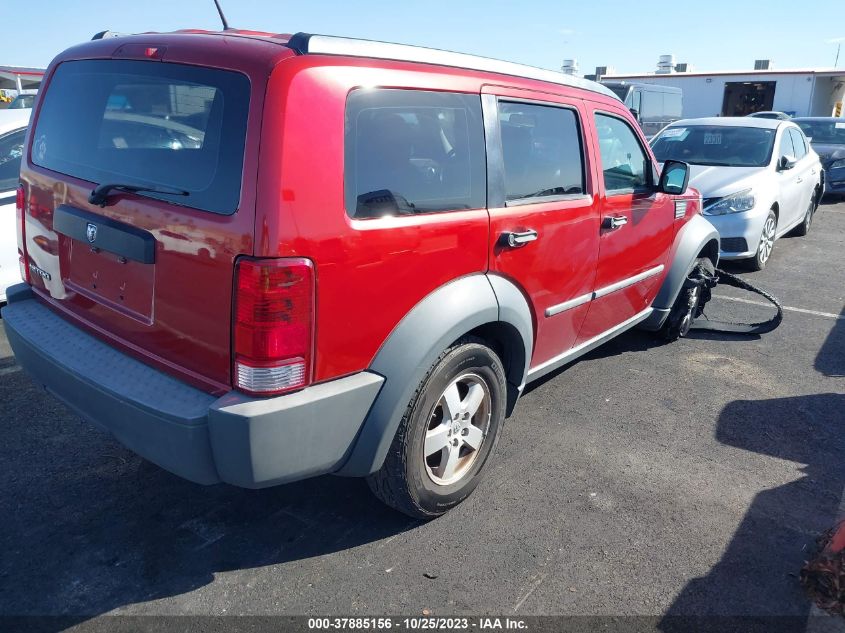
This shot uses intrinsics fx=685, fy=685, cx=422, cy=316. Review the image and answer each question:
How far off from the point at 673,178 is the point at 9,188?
4.71 metres

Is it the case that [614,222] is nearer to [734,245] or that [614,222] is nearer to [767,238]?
[734,245]

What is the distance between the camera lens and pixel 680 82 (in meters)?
30.2

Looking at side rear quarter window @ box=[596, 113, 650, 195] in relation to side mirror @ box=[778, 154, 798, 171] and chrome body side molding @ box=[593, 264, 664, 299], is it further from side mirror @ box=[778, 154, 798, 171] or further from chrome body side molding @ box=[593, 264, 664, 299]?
side mirror @ box=[778, 154, 798, 171]

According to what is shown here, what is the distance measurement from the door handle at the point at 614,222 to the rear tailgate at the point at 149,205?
2.20m

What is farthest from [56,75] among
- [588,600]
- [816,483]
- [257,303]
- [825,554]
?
[816,483]

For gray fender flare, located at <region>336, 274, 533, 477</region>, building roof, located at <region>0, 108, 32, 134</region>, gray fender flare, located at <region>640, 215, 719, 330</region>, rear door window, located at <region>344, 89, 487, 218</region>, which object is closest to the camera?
rear door window, located at <region>344, 89, 487, 218</region>

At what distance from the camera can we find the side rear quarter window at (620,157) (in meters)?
3.87

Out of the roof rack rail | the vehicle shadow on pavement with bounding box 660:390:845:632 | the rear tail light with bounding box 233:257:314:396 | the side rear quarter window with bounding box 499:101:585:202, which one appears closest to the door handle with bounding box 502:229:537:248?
the side rear quarter window with bounding box 499:101:585:202

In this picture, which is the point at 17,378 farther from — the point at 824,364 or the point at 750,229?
the point at 750,229

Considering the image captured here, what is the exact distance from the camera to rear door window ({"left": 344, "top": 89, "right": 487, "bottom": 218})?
2.39 meters

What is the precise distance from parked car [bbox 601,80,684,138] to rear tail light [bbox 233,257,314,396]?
19.8m

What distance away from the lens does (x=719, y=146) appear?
330 inches

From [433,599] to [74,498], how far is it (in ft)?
5.64

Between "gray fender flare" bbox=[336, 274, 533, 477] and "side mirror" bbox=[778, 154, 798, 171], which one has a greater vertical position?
"side mirror" bbox=[778, 154, 798, 171]
